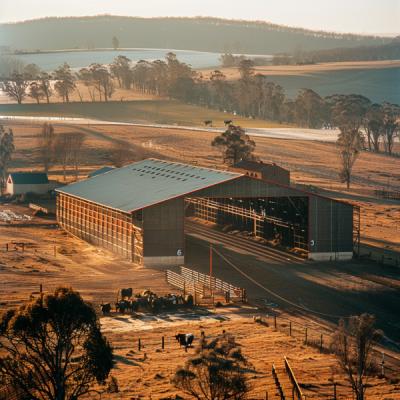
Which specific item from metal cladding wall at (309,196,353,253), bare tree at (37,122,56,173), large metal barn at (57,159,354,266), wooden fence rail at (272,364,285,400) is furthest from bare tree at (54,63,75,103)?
wooden fence rail at (272,364,285,400)

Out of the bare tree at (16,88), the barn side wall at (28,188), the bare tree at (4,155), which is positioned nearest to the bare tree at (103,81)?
the bare tree at (16,88)

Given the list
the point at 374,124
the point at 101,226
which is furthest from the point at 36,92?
the point at 101,226

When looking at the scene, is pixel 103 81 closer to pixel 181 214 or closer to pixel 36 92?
pixel 36 92

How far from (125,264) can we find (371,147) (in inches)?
3367

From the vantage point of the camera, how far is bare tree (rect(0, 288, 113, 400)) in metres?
31.0

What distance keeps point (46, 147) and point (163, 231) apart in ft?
190

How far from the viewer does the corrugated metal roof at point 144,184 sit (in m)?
62.2

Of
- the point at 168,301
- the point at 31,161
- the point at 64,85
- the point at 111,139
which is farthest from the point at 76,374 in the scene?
the point at 64,85

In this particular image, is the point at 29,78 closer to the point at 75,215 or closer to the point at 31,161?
the point at 31,161

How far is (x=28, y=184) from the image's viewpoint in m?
91.8

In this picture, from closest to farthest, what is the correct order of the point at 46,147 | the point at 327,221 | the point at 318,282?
the point at 318,282 < the point at 327,221 < the point at 46,147

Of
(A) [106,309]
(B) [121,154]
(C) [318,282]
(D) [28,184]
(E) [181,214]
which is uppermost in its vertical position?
(E) [181,214]

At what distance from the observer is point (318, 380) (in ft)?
116

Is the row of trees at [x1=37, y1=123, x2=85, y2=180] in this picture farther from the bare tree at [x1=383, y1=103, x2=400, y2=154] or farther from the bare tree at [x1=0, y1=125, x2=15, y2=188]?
the bare tree at [x1=383, y1=103, x2=400, y2=154]
